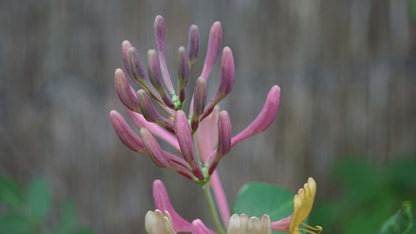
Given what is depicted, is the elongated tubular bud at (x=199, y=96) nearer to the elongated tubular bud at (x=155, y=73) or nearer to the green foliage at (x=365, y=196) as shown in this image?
the elongated tubular bud at (x=155, y=73)

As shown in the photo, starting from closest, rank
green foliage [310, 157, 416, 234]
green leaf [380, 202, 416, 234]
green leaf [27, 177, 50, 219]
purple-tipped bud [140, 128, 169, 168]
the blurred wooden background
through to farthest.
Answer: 1. green leaf [380, 202, 416, 234]
2. purple-tipped bud [140, 128, 169, 168]
3. green leaf [27, 177, 50, 219]
4. green foliage [310, 157, 416, 234]
5. the blurred wooden background

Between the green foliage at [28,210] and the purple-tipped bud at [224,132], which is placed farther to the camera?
the green foliage at [28,210]

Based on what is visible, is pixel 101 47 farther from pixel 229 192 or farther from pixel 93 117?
pixel 229 192

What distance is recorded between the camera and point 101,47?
7.49ft

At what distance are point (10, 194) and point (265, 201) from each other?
3.07 feet

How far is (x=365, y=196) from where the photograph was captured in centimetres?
191

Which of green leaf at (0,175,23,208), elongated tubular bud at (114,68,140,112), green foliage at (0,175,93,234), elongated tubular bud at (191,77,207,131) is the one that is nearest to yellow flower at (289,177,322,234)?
elongated tubular bud at (191,77,207,131)

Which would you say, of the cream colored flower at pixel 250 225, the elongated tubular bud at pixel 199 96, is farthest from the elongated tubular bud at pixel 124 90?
the cream colored flower at pixel 250 225

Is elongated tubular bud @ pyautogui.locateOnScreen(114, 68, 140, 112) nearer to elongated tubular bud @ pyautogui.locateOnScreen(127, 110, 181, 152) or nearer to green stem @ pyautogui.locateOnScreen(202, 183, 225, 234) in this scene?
elongated tubular bud @ pyautogui.locateOnScreen(127, 110, 181, 152)

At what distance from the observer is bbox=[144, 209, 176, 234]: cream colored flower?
0.75 meters

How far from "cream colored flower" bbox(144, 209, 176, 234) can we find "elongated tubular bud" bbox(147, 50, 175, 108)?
187 millimetres

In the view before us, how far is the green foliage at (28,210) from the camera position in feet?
4.61

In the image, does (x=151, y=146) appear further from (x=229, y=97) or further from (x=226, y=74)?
(x=229, y=97)

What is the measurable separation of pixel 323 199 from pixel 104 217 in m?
1.09
